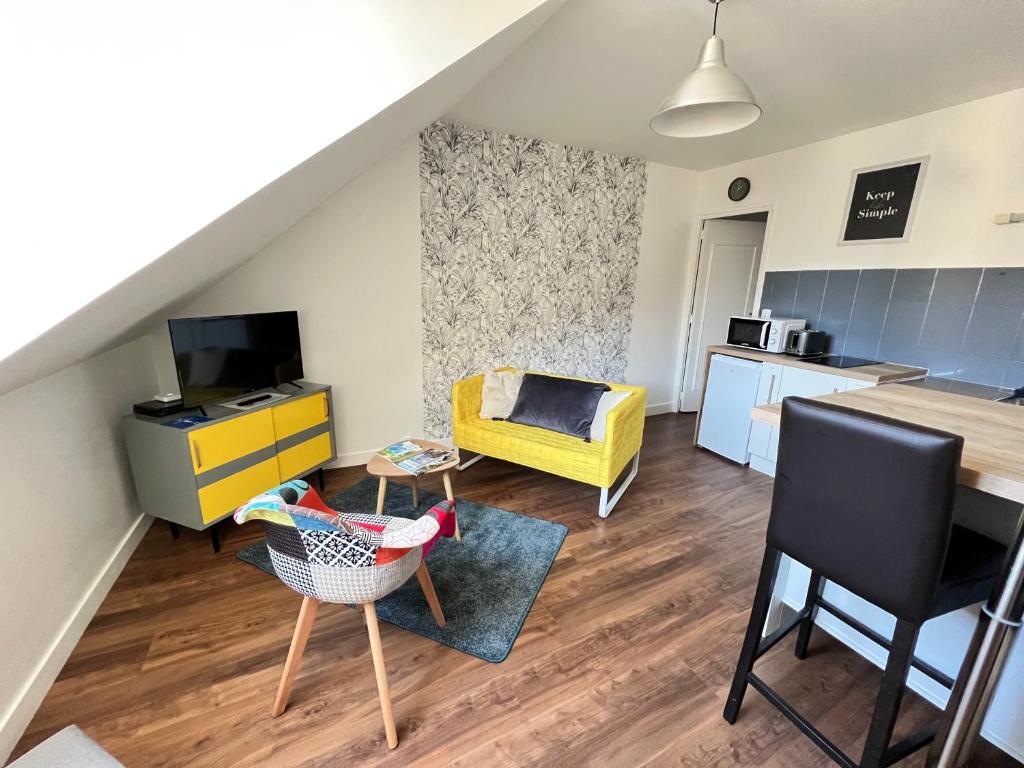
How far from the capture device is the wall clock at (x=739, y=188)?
3857mm

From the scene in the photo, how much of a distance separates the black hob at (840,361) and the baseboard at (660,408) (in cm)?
182

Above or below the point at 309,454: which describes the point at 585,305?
above

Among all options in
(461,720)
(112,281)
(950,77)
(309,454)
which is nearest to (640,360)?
(950,77)

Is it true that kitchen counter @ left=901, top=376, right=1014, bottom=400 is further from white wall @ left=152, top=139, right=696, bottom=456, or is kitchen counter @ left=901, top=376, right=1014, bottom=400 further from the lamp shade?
white wall @ left=152, top=139, right=696, bottom=456

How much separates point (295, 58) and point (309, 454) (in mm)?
2189

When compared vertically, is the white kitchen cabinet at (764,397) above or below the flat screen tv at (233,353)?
below

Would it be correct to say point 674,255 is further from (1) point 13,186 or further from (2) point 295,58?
(1) point 13,186

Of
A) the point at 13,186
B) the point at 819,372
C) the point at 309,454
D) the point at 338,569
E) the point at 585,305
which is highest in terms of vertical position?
the point at 13,186

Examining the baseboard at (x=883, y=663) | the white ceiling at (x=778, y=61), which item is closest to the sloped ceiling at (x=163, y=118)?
the white ceiling at (x=778, y=61)

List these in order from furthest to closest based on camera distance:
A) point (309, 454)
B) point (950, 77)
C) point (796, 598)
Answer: point (309, 454), point (950, 77), point (796, 598)

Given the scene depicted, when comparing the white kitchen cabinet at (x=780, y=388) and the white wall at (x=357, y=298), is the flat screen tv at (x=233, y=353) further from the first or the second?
the white kitchen cabinet at (x=780, y=388)

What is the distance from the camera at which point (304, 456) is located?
270 centimetres

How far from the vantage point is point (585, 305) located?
4.10 meters

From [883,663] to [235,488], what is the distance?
304cm
